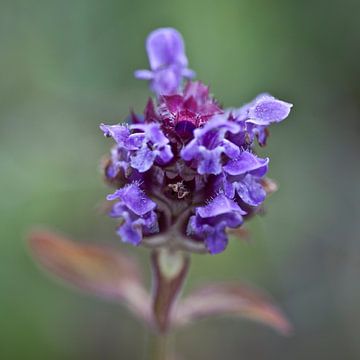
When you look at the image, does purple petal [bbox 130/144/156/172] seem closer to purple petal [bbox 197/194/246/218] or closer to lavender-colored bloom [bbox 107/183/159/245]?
lavender-colored bloom [bbox 107/183/159/245]

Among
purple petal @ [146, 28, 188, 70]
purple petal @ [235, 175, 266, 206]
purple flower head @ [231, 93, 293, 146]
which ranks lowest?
purple petal @ [235, 175, 266, 206]

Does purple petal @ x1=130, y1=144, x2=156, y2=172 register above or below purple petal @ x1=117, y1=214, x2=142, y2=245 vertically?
above

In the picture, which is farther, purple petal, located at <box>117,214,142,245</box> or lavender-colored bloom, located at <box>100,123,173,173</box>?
purple petal, located at <box>117,214,142,245</box>

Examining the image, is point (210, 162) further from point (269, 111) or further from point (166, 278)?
point (166, 278)

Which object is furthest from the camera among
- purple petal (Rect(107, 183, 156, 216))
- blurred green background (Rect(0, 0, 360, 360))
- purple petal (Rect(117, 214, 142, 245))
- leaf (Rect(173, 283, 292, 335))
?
blurred green background (Rect(0, 0, 360, 360))

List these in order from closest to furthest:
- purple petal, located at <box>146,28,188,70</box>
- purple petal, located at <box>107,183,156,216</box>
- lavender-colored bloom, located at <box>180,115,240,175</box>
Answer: lavender-colored bloom, located at <box>180,115,240,175</box>
purple petal, located at <box>107,183,156,216</box>
purple petal, located at <box>146,28,188,70</box>

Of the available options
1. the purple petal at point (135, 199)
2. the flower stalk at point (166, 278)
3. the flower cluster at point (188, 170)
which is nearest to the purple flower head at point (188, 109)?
the flower cluster at point (188, 170)

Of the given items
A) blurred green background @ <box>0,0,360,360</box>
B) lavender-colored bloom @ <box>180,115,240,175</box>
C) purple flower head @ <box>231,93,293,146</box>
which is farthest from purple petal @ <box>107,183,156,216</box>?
blurred green background @ <box>0,0,360,360</box>
